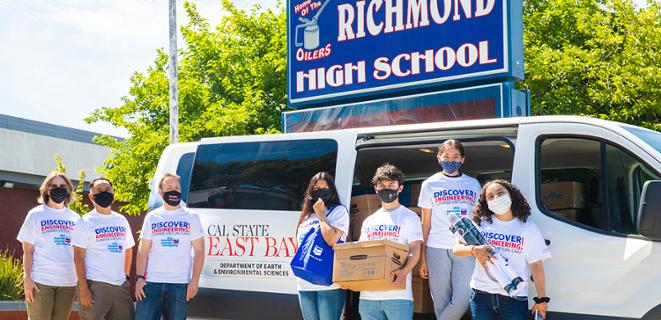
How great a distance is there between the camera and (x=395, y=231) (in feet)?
19.0

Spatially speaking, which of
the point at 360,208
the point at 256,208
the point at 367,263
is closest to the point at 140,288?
the point at 256,208

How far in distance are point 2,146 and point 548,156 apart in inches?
835

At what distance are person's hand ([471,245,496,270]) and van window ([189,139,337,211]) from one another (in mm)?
1673

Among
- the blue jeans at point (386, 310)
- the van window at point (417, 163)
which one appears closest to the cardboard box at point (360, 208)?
the van window at point (417, 163)

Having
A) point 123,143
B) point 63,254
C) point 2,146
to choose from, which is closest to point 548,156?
point 63,254

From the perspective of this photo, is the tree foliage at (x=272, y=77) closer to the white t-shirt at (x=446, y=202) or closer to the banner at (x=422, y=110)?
the banner at (x=422, y=110)

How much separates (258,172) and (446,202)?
183 centimetres

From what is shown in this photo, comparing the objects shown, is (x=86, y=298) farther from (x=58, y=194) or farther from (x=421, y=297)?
(x=421, y=297)

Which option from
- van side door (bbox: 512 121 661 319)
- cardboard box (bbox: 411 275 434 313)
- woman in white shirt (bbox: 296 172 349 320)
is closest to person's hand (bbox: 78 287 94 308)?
woman in white shirt (bbox: 296 172 349 320)

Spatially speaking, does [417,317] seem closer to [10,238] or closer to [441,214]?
[441,214]

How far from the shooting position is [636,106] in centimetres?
1645

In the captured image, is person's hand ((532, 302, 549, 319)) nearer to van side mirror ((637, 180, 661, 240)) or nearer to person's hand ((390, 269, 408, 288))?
van side mirror ((637, 180, 661, 240))

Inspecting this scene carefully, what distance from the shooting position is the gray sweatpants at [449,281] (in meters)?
5.81

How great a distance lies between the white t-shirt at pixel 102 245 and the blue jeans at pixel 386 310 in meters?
2.43
